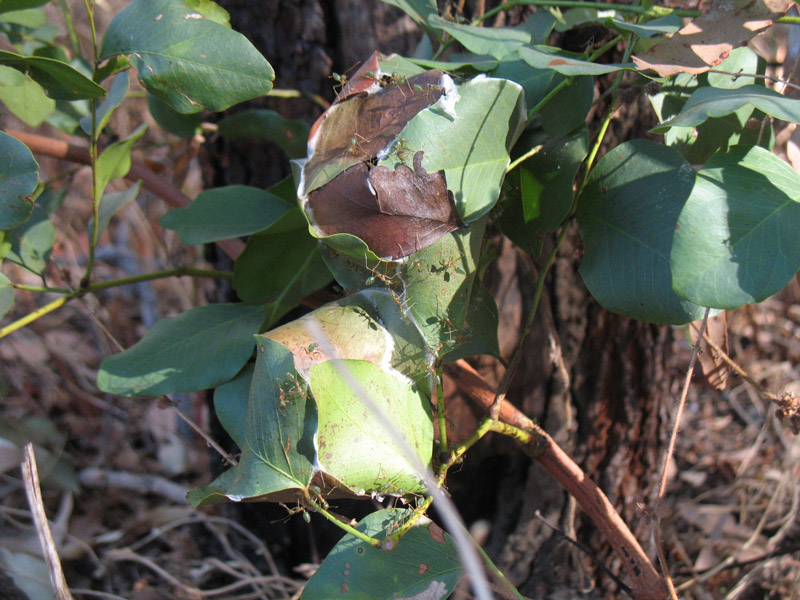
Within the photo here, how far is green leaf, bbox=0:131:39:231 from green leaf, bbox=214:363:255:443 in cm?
24

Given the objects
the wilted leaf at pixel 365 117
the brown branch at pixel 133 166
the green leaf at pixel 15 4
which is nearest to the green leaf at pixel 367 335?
the wilted leaf at pixel 365 117

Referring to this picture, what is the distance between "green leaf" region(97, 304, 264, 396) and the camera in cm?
62

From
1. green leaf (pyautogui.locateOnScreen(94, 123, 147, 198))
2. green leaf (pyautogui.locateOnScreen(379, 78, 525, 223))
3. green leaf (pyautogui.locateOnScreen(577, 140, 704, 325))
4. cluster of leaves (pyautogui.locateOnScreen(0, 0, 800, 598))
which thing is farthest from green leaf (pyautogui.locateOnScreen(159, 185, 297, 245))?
green leaf (pyautogui.locateOnScreen(577, 140, 704, 325))

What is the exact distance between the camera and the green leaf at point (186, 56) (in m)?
0.54

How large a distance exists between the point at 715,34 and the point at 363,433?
455 millimetres

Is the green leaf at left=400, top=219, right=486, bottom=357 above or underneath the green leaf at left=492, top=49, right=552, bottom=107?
underneath

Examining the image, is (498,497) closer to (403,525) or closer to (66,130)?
(403,525)

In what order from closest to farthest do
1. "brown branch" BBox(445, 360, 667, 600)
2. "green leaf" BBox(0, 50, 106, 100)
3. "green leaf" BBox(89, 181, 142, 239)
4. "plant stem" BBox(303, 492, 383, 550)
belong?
"plant stem" BBox(303, 492, 383, 550), "green leaf" BBox(0, 50, 106, 100), "brown branch" BBox(445, 360, 667, 600), "green leaf" BBox(89, 181, 142, 239)

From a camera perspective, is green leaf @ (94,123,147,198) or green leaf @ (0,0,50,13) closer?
green leaf @ (0,0,50,13)

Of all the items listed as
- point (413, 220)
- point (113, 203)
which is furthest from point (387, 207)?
point (113, 203)

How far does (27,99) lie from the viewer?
75 cm

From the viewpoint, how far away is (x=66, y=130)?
0.85 m

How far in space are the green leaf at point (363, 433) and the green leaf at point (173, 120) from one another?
54cm

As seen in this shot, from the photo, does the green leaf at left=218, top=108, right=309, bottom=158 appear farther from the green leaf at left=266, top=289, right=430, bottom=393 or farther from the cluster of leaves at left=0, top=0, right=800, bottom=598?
the green leaf at left=266, top=289, right=430, bottom=393
